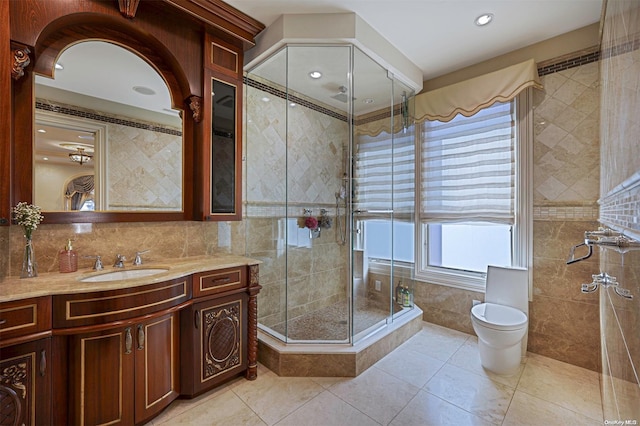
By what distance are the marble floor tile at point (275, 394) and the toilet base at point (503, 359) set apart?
1.34 m

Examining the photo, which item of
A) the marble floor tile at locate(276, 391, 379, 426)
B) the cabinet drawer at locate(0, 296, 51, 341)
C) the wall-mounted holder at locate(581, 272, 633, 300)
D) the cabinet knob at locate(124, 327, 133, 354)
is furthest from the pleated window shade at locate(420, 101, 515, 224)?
the cabinet drawer at locate(0, 296, 51, 341)

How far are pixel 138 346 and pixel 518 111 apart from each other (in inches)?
133

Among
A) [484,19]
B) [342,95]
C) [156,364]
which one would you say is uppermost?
[484,19]

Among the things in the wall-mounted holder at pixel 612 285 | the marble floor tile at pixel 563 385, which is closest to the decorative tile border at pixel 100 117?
the wall-mounted holder at pixel 612 285

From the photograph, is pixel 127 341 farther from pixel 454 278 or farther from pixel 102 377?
pixel 454 278

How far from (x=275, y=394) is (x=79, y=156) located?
202 cm

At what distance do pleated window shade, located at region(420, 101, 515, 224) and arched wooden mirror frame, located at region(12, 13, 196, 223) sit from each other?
233 cm

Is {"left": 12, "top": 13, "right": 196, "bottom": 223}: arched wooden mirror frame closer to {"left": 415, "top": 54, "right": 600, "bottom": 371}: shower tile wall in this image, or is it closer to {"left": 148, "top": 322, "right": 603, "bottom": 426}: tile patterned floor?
{"left": 148, "top": 322, "right": 603, "bottom": 426}: tile patterned floor

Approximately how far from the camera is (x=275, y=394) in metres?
1.89

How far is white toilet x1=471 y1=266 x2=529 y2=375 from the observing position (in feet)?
6.72

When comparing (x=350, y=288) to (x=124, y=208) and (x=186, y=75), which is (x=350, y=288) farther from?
(x=186, y=75)

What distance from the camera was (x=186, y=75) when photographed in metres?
2.05

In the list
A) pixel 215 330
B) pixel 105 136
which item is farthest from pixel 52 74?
pixel 215 330

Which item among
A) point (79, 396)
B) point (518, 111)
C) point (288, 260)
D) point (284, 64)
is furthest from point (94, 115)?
point (518, 111)
